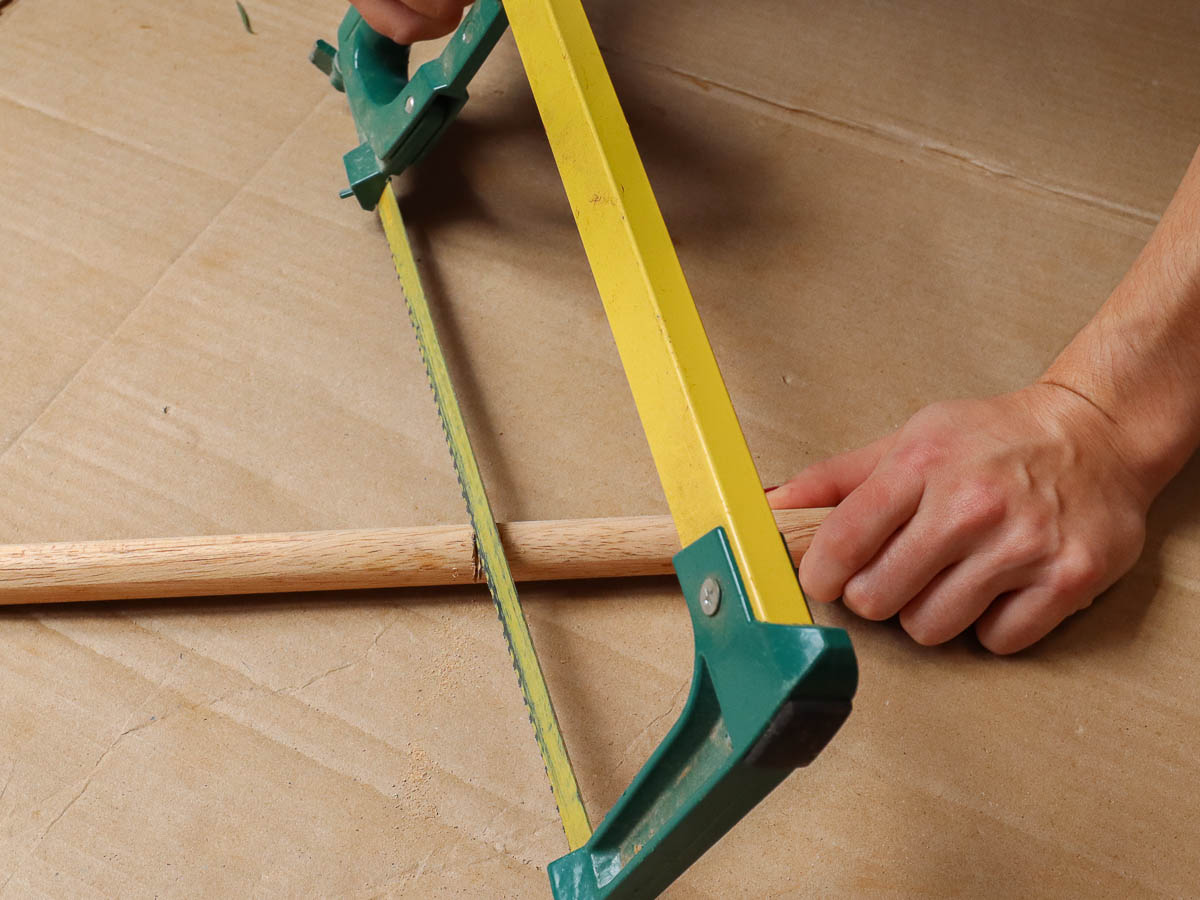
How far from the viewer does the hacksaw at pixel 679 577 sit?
2.46 feet

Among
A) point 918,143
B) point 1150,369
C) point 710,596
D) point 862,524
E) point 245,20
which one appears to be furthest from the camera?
point 245,20

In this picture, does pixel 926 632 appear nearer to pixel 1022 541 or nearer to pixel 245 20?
pixel 1022 541

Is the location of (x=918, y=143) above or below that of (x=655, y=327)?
below

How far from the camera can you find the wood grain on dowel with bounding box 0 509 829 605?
123 centimetres

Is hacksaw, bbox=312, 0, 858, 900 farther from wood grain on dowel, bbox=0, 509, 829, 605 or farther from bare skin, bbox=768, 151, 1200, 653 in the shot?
bare skin, bbox=768, 151, 1200, 653

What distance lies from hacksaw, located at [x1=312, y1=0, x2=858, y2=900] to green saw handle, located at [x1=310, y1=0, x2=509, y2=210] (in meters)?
0.28

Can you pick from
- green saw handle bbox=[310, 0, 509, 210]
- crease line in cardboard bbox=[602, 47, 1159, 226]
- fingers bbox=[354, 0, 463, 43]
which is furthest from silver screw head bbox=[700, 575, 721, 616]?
crease line in cardboard bbox=[602, 47, 1159, 226]

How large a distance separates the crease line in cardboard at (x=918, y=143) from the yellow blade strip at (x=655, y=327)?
810 millimetres

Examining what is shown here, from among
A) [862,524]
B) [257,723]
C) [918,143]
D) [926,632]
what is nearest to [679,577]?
[862,524]

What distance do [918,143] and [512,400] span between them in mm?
825

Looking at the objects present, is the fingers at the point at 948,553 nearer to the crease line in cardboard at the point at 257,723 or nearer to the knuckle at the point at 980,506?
the knuckle at the point at 980,506

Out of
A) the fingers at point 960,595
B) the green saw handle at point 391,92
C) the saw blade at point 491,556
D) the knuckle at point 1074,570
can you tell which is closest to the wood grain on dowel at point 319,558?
the saw blade at point 491,556

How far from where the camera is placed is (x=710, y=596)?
0.83 m

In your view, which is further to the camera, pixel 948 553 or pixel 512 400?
pixel 512 400
